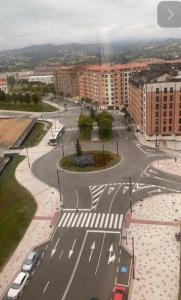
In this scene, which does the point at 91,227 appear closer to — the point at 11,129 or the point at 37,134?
the point at 37,134

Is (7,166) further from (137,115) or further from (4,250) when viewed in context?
(137,115)

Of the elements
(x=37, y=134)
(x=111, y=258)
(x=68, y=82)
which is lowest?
(x=111, y=258)

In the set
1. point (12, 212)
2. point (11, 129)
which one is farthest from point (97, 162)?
point (11, 129)

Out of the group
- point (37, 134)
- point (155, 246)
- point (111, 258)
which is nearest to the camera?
point (111, 258)

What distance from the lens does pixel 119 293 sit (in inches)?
1097

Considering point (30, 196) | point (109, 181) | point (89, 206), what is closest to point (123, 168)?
point (109, 181)

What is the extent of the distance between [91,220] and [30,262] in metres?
10.7

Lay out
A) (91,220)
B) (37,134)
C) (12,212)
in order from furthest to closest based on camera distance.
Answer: (37,134)
(12,212)
(91,220)

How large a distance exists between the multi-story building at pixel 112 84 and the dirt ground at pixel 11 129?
3101 cm

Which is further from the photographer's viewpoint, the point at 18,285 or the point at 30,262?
→ the point at 30,262

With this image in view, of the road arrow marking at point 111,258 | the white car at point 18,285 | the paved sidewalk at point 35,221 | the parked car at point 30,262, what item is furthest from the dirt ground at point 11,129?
the road arrow marking at point 111,258

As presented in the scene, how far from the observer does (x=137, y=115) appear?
79.9 meters

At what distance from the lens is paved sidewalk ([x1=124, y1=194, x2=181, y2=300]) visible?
94.2 ft

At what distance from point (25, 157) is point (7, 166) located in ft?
18.0
